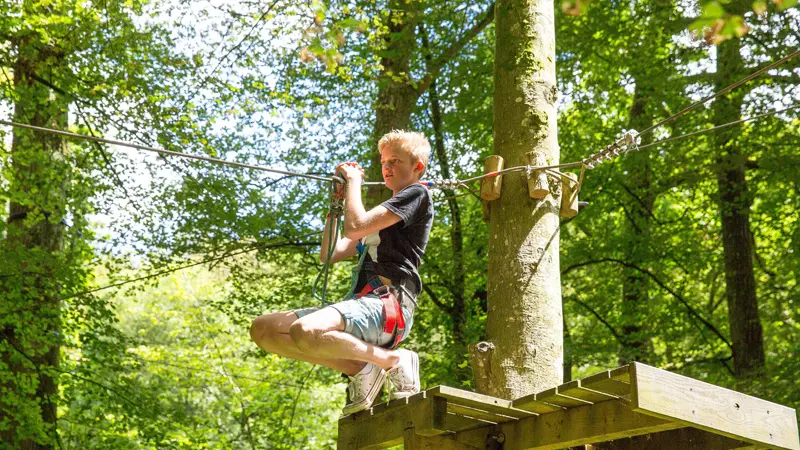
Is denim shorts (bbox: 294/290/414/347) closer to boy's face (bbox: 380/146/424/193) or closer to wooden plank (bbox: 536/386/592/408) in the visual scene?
boy's face (bbox: 380/146/424/193)

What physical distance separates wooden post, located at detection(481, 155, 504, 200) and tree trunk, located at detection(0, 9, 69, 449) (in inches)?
233

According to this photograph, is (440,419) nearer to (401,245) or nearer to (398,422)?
(398,422)

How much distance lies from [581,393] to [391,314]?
882 millimetres

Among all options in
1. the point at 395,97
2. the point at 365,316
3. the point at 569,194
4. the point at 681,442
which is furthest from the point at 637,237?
the point at 365,316

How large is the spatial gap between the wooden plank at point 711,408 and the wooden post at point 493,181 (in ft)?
4.72

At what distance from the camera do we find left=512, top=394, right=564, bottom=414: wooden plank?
3.25 metres

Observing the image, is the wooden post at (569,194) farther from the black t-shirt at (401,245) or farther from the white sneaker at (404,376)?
the white sneaker at (404,376)

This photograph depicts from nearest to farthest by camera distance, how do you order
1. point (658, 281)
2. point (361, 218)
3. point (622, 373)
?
point (622, 373) → point (361, 218) → point (658, 281)

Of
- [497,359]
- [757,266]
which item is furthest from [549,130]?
[757,266]

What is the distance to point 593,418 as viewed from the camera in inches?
129

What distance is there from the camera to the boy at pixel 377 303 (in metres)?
3.45

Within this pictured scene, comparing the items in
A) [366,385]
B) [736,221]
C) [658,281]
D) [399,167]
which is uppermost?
[736,221]

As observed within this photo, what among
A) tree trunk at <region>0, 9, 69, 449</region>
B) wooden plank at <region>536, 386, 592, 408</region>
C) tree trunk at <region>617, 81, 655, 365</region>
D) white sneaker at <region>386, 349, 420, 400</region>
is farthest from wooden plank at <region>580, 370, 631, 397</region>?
tree trunk at <region>617, 81, 655, 365</region>

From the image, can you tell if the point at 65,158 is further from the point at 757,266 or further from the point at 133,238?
the point at 757,266
